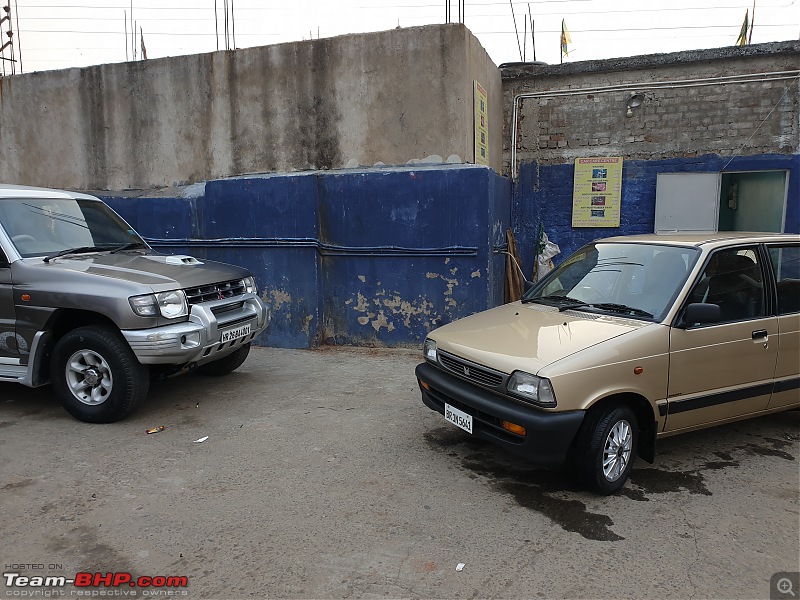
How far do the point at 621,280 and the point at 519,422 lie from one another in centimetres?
158

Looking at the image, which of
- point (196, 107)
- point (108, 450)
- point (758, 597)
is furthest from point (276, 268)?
point (758, 597)

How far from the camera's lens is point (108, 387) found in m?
4.88

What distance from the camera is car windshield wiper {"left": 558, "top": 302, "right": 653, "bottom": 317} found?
3984 mm

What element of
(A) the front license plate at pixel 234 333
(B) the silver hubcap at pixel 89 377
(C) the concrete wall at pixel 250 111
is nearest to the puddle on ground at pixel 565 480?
(A) the front license plate at pixel 234 333

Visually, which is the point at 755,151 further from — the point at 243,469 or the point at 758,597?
the point at 243,469

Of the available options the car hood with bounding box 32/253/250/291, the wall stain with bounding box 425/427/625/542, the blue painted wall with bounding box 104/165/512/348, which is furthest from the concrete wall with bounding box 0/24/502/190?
the wall stain with bounding box 425/427/625/542

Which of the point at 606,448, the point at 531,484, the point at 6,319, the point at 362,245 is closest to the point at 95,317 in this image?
the point at 6,319

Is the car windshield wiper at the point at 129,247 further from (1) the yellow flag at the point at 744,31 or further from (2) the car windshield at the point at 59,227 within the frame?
(1) the yellow flag at the point at 744,31

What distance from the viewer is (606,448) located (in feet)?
11.8

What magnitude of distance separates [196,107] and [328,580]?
7.44 m

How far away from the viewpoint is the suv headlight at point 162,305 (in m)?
4.69

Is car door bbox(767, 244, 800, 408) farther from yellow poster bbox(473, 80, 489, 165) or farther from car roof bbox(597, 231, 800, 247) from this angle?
yellow poster bbox(473, 80, 489, 165)

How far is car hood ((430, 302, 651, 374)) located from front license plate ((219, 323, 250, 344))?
191cm

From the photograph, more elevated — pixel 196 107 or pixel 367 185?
pixel 196 107
